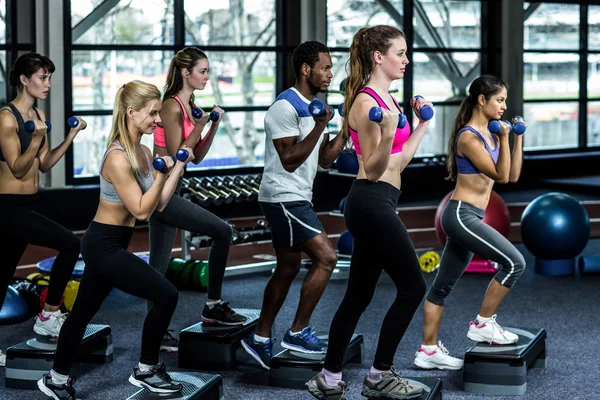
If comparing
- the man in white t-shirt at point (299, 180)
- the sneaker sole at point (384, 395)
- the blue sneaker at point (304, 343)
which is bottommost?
the sneaker sole at point (384, 395)

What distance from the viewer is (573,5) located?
11227 mm

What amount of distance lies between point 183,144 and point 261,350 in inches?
42.3

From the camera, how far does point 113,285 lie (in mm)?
3514

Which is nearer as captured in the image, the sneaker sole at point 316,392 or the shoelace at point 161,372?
the sneaker sole at point 316,392

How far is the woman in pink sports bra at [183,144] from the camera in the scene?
4.32 metres

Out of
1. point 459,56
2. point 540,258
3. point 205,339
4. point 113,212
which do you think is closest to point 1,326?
point 205,339

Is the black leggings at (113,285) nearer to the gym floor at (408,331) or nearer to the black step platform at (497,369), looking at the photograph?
the gym floor at (408,331)

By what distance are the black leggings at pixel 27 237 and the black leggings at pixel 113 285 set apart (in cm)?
77

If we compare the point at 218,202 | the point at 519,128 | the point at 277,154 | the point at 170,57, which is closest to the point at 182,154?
the point at 277,154

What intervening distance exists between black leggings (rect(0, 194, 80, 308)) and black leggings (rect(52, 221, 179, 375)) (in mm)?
773

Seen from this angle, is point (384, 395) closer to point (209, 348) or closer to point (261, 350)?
point (261, 350)

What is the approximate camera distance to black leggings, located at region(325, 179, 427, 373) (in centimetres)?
324

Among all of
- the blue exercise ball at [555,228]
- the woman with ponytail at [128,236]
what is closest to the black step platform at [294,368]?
the woman with ponytail at [128,236]

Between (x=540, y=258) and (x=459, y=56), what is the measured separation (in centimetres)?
421
